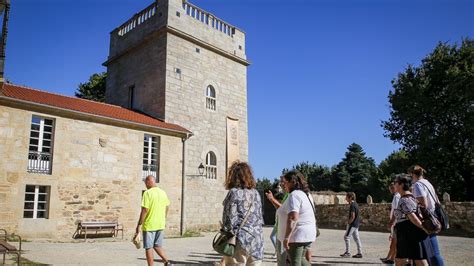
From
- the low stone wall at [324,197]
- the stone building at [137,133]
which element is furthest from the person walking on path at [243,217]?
the low stone wall at [324,197]

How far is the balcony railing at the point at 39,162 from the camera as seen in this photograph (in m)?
12.6

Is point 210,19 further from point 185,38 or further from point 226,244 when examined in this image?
point 226,244

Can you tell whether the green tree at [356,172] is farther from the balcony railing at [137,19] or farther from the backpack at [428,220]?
the backpack at [428,220]

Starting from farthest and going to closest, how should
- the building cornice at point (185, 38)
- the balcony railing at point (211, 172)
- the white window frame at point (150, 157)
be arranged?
the balcony railing at point (211, 172) < the building cornice at point (185, 38) < the white window frame at point (150, 157)

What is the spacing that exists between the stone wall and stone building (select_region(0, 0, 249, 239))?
4cm

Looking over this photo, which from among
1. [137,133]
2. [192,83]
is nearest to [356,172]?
[192,83]

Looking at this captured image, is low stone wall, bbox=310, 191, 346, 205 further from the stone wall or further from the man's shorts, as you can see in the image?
the man's shorts

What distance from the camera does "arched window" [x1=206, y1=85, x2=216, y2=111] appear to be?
19719 mm

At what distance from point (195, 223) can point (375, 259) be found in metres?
10.5

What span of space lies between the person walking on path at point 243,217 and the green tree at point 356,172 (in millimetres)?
39187

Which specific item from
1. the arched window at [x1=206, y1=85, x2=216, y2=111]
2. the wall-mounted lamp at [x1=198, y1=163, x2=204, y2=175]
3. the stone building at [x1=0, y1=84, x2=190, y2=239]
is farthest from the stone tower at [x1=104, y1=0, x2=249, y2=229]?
the stone building at [x1=0, y1=84, x2=190, y2=239]

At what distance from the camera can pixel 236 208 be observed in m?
4.15

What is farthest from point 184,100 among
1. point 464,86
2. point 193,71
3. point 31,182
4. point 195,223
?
point 464,86

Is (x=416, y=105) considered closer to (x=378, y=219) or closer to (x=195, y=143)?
(x=378, y=219)
